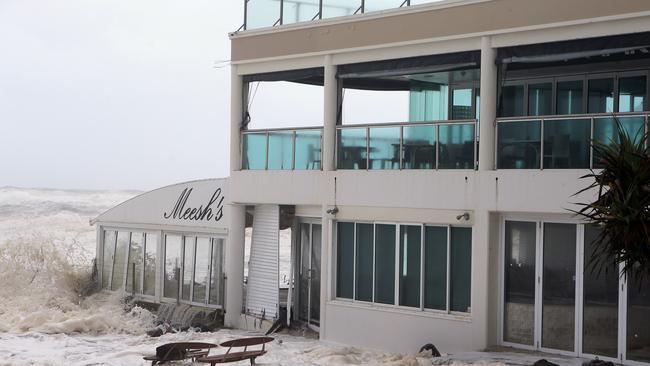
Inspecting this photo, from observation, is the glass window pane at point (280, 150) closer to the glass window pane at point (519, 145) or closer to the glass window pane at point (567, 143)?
the glass window pane at point (519, 145)

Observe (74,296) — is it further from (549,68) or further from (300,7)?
(549,68)

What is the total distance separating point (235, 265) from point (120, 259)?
5.01 metres

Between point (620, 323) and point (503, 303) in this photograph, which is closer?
point (620, 323)

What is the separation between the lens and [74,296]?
90.0ft

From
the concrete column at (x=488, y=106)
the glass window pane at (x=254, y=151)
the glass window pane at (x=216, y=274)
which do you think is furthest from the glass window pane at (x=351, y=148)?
the glass window pane at (x=216, y=274)

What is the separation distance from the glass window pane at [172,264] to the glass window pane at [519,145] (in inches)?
414

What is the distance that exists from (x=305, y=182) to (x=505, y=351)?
6.26 metres

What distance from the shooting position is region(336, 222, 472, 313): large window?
18906mm

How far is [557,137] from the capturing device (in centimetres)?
1761

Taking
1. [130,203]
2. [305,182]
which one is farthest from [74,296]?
[305,182]

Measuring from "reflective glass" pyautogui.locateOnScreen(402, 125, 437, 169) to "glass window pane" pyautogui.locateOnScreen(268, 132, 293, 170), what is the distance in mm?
3313

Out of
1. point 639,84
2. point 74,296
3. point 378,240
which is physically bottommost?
point 74,296

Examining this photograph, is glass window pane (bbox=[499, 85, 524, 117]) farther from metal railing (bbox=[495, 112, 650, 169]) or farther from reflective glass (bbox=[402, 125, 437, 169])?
metal railing (bbox=[495, 112, 650, 169])

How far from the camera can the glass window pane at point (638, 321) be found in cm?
1627
